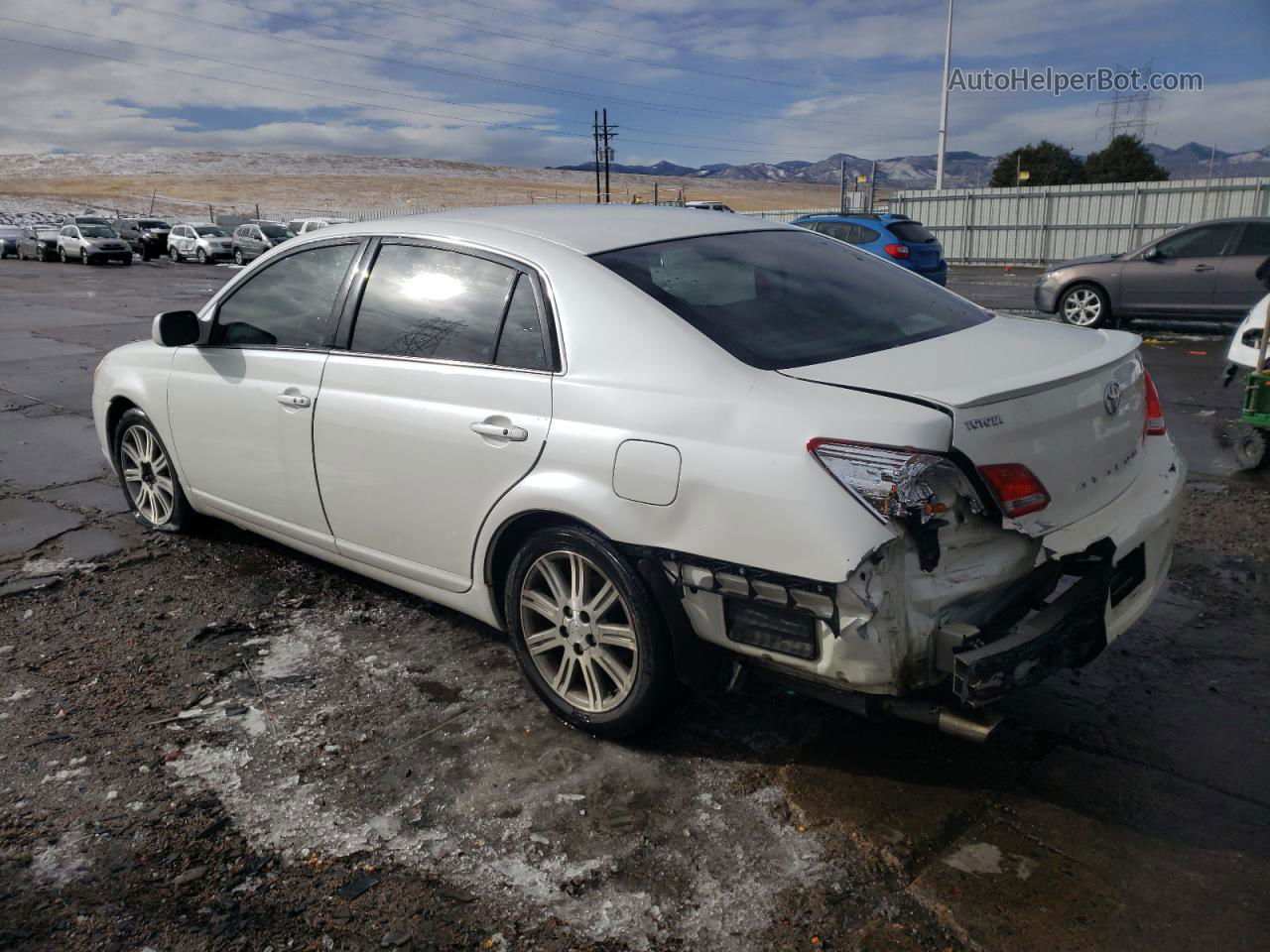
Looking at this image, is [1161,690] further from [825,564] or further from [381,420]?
[381,420]

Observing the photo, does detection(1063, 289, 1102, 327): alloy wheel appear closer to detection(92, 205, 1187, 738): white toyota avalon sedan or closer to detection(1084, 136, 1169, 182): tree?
detection(92, 205, 1187, 738): white toyota avalon sedan

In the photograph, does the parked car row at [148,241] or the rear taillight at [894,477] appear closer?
the rear taillight at [894,477]

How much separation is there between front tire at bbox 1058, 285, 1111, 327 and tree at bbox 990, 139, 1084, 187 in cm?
6527

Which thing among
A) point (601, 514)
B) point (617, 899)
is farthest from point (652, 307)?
point (617, 899)

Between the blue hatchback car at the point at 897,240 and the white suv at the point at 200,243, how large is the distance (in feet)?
87.2

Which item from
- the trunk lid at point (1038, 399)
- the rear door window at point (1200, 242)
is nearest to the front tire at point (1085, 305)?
the rear door window at point (1200, 242)

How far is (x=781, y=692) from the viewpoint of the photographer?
3482mm

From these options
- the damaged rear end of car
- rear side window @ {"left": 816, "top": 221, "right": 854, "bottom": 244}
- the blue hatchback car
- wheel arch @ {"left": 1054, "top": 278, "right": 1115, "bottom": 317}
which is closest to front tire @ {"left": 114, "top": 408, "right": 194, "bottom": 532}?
the damaged rear end of car

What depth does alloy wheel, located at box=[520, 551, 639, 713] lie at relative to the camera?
304cm

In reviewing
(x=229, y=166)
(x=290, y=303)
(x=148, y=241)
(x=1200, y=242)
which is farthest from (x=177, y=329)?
(x=229, y=166)

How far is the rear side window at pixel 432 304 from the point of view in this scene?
11.2 feet

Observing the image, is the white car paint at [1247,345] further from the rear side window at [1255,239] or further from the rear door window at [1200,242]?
the rear door window at [1200,242]

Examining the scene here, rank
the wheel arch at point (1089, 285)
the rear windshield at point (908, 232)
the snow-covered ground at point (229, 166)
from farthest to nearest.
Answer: the snow-covered ground at point (229, 166) → the rear windshield at point (908, 232) → the wheel arch at point (1089, 285)

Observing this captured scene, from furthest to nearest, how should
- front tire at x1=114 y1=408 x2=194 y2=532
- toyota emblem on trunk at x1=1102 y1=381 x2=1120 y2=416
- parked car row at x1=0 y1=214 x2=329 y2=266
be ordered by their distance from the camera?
1. parked car row at x1=0 y1=214 x2=329 y2=266
2. front tire at x1=114 y1=408 x2=194 y2=532
3. toyota emblem on trunk at x1=1102 y1=381 x2=1120 y2=416
